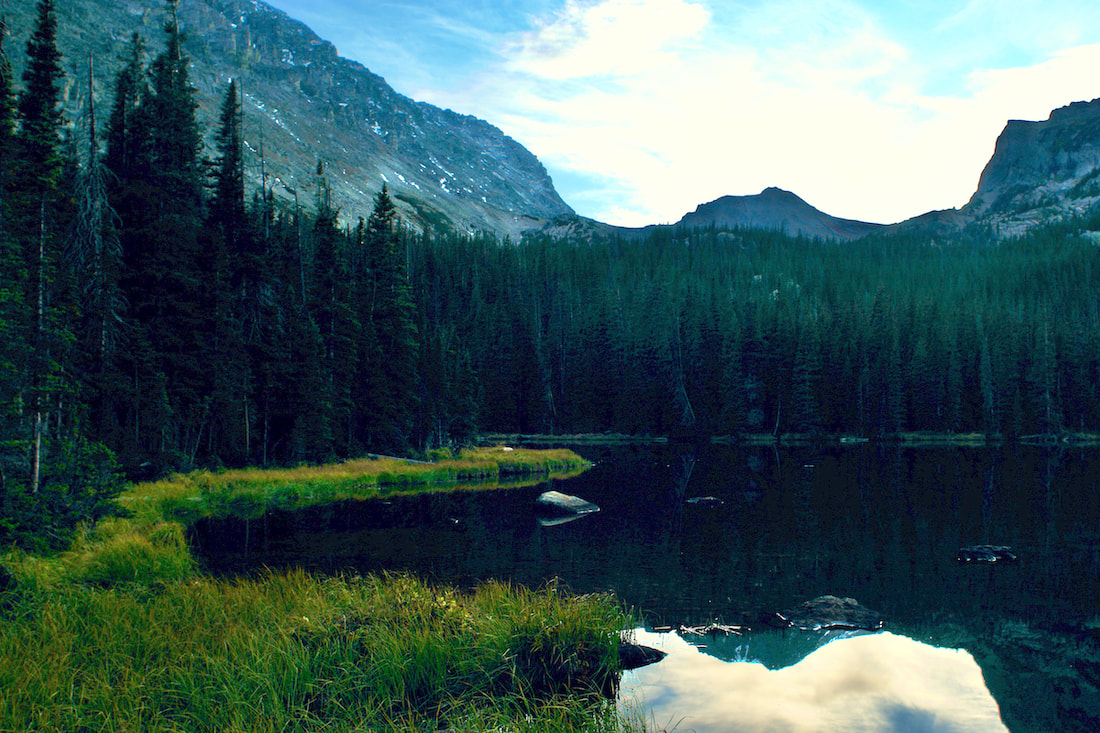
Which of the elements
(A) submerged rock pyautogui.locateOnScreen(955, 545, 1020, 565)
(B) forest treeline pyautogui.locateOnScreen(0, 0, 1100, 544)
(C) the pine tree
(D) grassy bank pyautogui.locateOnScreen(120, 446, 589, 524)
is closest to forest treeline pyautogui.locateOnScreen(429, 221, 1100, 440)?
(B) forest treeline pyautogui.locateOnScreen(0, 0, 1100, 544)

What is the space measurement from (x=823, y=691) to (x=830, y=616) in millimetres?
3805

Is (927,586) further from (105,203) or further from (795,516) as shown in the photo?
(105,203)

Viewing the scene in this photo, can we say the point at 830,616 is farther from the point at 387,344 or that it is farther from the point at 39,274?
the point at 387,344

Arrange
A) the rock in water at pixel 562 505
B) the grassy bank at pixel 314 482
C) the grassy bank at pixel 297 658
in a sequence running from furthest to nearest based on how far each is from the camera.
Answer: the rock in water at pixel 562 505
the grassy bank at pixel 314 482
the grassy bank at pixel 297 658

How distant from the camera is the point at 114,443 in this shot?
3130 cm

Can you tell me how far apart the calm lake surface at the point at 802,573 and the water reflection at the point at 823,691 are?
0.04 m

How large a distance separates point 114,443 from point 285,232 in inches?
998

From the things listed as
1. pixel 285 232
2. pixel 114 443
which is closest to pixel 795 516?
pixel 114 443

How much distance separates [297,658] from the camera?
9266 millimetres

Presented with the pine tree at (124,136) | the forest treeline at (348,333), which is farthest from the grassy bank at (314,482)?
the pine tree at (124,136)

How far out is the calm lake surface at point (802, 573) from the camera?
1222 centimetres

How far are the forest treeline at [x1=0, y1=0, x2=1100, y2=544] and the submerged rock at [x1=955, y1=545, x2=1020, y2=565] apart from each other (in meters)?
26.8

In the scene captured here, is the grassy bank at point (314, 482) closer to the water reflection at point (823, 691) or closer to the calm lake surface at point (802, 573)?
the calm lake surface at point (802, 573)

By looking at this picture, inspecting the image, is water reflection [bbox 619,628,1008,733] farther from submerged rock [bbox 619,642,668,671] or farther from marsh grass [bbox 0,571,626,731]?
marsh grass [bbox 0,571,626,731]
